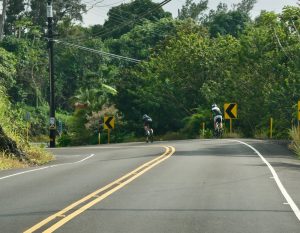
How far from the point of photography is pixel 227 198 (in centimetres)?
1370

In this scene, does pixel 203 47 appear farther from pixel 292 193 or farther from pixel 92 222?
pixel 92 222

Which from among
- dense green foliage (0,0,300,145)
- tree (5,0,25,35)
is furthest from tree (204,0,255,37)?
tree (5,0,25,35)

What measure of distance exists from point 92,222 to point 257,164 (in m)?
12.0

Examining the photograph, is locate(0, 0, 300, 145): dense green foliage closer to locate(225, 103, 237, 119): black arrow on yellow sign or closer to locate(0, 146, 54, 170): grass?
locate(225, 103, 237, 119): black arrow on yellow sign

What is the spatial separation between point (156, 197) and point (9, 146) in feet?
42.4

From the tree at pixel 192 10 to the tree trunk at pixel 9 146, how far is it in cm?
8899

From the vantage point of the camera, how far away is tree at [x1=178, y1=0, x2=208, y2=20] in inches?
4456

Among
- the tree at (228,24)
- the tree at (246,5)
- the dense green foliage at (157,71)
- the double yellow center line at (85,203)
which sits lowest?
the double yellow center line at (85,203)

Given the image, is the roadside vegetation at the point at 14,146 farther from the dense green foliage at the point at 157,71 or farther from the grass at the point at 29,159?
the dense green foliage at the point at 157,71

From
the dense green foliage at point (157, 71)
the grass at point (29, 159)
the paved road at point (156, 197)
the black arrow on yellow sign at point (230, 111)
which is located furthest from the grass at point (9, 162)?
the black arrow on yellow sign at point (230, 111)

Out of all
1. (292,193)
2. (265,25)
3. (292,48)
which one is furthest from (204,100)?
(292,193)

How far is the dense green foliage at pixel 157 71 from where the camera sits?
47219mm

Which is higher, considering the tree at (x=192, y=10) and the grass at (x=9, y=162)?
the tree at (x=192, y=10)

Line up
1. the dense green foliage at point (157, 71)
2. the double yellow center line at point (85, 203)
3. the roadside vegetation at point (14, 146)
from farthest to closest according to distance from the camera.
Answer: the dense green foliage at point (157, 71) → the roadside vegetation at point (14, 146) → the double yellow center line at point (85, 203)
